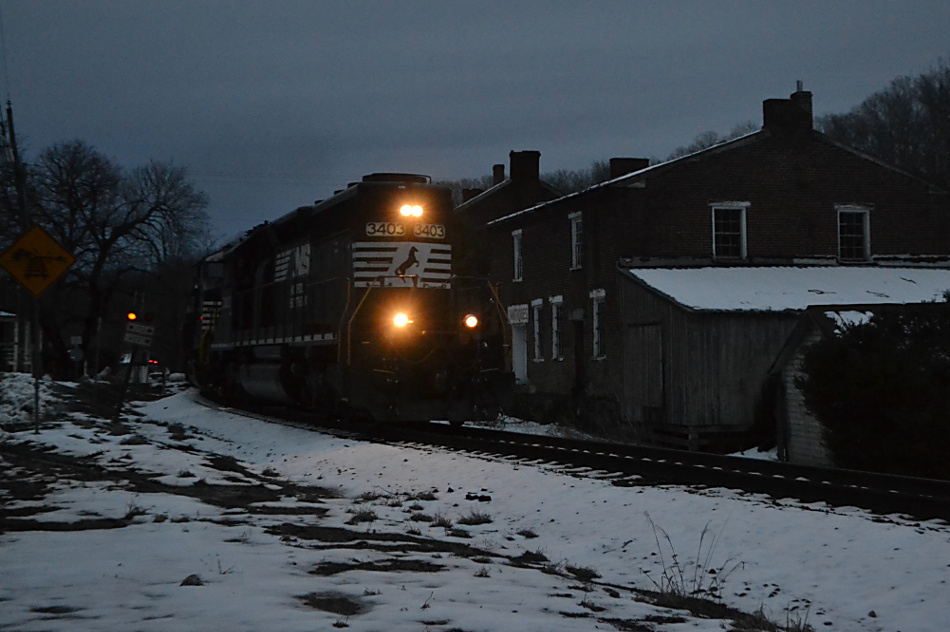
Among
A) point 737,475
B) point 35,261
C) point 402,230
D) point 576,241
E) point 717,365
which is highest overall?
point 576,241

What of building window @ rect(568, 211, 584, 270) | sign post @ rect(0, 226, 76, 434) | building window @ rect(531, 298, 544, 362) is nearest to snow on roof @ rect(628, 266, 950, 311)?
building window @ rect(568, 211, 584, 270)

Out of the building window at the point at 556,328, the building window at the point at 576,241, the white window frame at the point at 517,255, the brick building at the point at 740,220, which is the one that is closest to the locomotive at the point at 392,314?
the brick building at the point at 740,220

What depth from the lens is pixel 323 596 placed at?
20.6 ft

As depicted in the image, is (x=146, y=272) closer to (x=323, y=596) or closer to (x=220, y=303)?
(x=220, y=303)

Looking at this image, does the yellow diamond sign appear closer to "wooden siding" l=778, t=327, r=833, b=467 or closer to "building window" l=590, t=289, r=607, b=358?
"wooden siding" l=778, t=327, r=833, b=467

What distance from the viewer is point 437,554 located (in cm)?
828

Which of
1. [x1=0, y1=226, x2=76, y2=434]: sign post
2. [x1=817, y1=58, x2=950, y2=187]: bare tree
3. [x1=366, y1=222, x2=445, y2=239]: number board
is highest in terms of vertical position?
[x1=817, y1=58, x2=950, y2=187]: bare tree

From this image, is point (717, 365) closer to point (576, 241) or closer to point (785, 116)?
point (576, 241)

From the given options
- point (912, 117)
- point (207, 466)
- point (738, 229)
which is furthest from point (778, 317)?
point (912, 117)

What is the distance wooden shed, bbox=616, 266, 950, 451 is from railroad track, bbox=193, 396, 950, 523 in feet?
21.2

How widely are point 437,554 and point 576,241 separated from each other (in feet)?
77.9

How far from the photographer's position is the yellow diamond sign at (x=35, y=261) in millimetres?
17859

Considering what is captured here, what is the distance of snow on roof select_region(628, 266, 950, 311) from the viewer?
79.7ft

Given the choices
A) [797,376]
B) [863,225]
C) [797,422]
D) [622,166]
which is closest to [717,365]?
[797,422]
